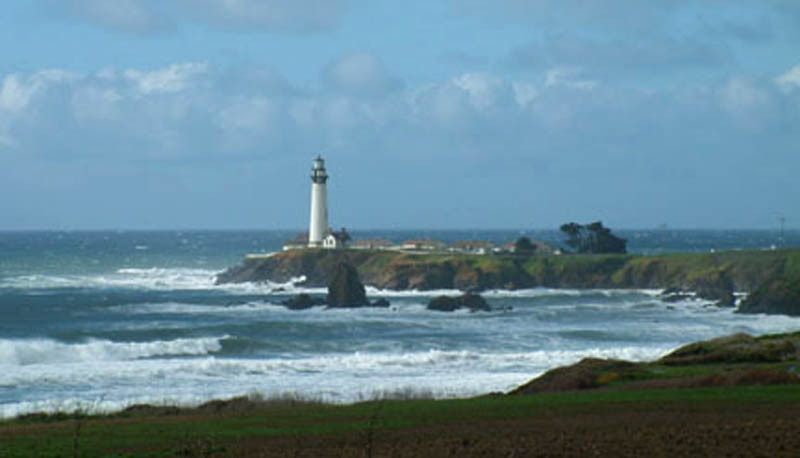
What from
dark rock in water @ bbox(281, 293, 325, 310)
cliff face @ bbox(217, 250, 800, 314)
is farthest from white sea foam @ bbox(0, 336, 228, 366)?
cliff face @ bbox(217, 250, 800, 314)

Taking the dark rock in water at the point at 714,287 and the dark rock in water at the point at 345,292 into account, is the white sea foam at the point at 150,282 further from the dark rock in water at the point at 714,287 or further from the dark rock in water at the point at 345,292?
the dark rock in water at the point at 714,287

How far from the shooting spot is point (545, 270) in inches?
3752

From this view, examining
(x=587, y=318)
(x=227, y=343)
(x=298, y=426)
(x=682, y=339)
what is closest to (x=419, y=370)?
(x=227, y=343)

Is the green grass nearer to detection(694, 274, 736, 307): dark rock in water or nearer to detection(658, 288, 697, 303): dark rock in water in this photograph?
detection(658, 288, 697, 303): dark rock in water

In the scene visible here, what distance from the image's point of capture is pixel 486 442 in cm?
1736

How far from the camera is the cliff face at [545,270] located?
3445 inches

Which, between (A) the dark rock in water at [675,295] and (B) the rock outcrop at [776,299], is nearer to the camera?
(B) the rock outcrop at [776,299]

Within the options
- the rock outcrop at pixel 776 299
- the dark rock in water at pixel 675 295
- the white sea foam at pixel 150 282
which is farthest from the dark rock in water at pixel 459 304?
the white sea foam at pixel 150 282

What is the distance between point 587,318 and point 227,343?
23.1m

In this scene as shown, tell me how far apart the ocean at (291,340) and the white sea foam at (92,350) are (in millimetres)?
83

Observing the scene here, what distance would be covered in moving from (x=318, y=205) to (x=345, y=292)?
32.1 metres

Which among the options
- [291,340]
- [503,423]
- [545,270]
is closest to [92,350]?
[291,340]

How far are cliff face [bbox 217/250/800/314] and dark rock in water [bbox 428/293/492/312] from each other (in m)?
18.8

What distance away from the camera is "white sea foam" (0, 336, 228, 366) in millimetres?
46272
